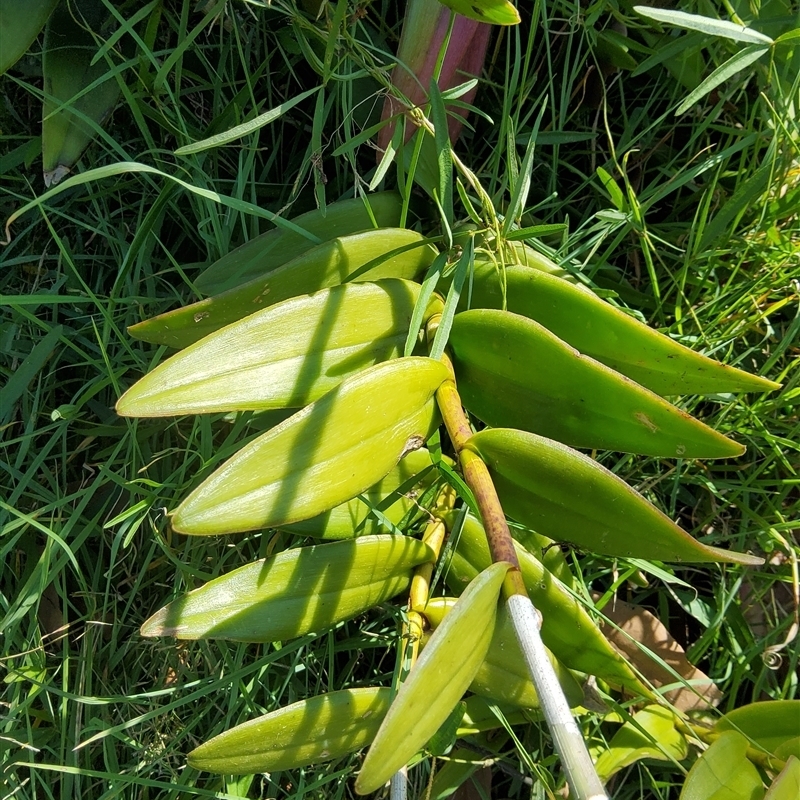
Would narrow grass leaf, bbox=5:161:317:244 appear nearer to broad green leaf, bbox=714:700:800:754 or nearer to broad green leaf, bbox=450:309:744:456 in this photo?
broad green leaf, bbox=450:309:744:456

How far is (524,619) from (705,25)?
54 centimetres

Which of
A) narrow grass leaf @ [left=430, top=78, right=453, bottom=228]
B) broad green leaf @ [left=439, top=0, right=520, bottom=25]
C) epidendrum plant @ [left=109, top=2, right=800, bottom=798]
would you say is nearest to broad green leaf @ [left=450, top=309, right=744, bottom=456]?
epidendrum plant @ [left=109, top=2, right=800, bottom=798]

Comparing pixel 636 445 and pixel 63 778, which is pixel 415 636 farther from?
pixel 63 778

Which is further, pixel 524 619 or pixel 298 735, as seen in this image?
pixel 298 735

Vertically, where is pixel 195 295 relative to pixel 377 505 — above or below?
above

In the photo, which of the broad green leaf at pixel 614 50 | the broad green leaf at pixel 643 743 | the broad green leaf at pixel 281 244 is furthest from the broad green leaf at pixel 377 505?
the broad green leaf at pixel 614 50

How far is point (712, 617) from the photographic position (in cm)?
88

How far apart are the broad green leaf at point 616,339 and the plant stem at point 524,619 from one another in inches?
4.4

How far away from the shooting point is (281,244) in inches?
28.7

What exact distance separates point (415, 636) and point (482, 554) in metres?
0.11

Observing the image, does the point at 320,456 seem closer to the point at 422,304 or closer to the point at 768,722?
the point at 422,304

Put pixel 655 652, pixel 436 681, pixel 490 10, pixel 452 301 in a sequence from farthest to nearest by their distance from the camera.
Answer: pixel 655 652
pixel 452 301
pixel 490 10
pixel 436 681

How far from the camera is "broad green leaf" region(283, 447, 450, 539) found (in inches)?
26.5

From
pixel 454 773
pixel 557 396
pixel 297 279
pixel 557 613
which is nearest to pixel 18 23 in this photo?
pixel 297 279
